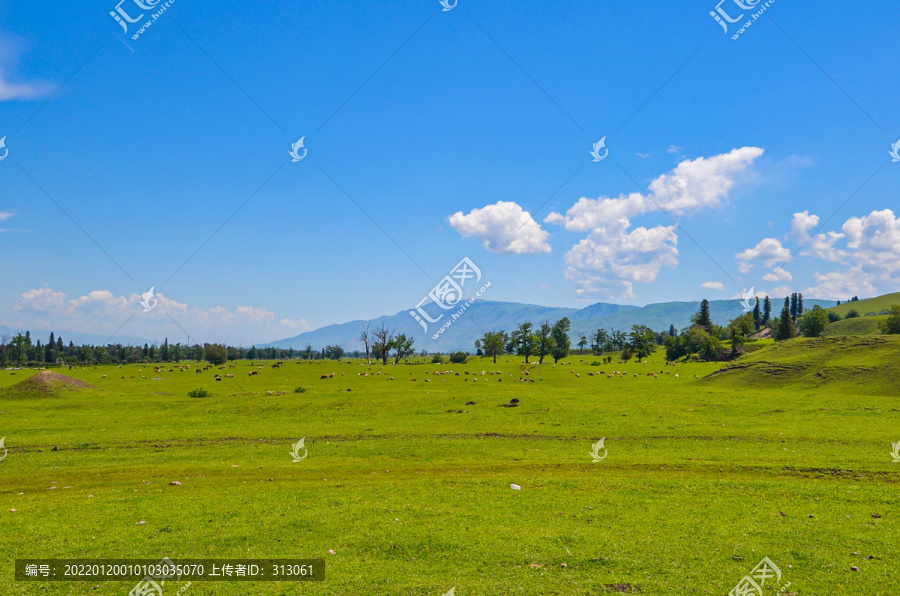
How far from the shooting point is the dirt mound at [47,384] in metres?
54.2

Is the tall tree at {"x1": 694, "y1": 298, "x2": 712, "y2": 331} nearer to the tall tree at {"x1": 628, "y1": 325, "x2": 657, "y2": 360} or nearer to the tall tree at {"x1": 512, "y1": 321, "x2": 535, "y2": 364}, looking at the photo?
the tall tree at {"x1": 628, "y1": 325, "x2": 657, "y2": 360}

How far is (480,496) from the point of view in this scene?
18.8 m

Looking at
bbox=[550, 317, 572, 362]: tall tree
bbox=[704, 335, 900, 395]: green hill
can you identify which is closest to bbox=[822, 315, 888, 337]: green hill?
bbox=[550, 317, 572, 362]: tall tree

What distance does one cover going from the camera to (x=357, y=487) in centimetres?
2058

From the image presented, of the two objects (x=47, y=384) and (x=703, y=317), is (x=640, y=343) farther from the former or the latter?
(x=47, y=384)

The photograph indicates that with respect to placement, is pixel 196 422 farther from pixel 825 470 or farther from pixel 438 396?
pixel 825 470

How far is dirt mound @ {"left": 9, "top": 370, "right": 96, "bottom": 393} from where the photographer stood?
54.2 meters

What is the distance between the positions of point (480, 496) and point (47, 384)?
202 feet

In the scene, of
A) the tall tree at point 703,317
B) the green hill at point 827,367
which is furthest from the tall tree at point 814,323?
the green hill at point 827,367

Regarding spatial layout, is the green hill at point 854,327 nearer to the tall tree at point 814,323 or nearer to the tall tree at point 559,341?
the tall tree at point 814,323

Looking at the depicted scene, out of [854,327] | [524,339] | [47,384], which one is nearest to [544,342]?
[524,339]

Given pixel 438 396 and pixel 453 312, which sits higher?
pixel 453 312

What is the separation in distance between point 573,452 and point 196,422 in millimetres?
32273

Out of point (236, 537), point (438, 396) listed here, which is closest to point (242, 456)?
point (236, 537)
